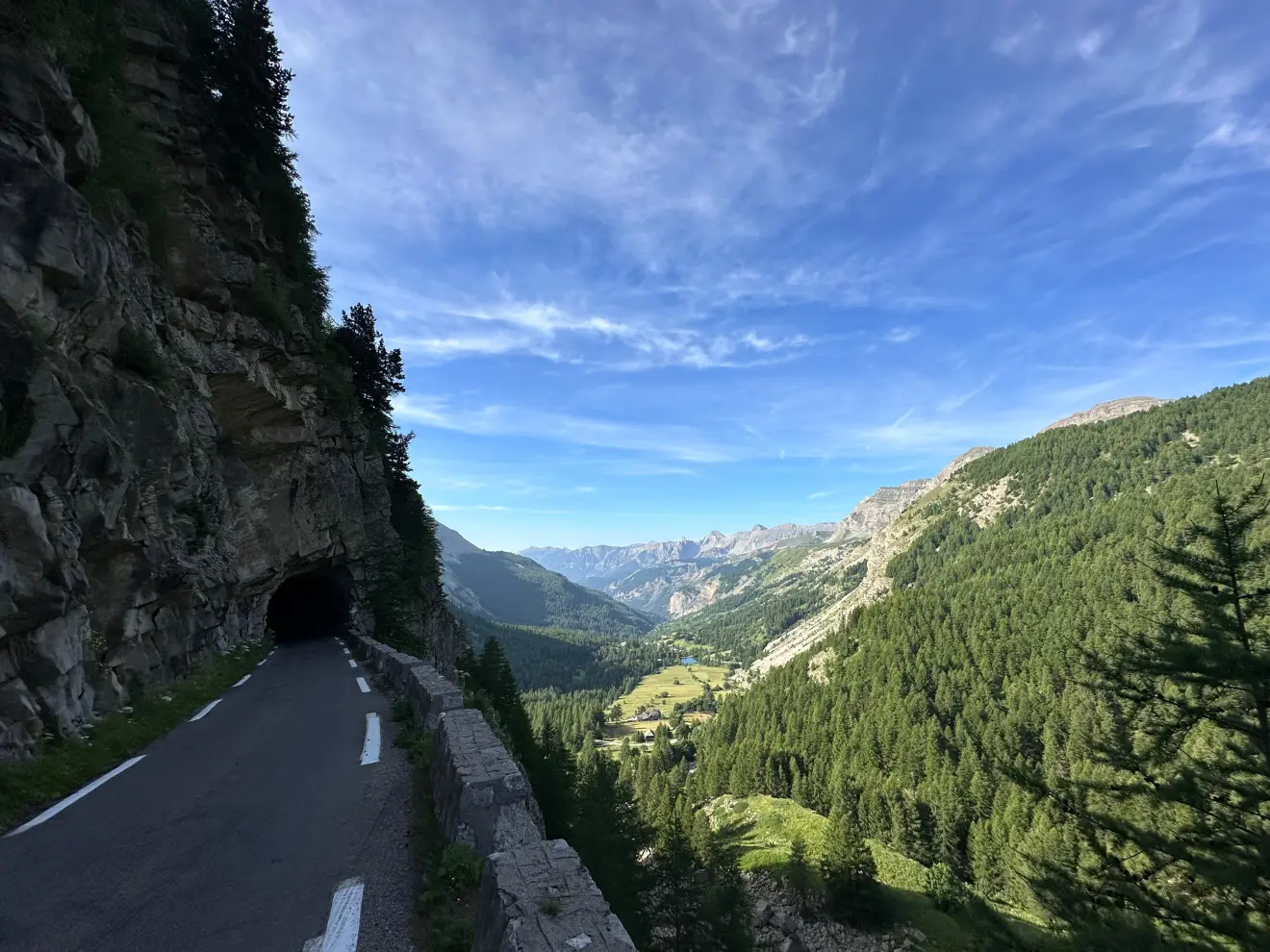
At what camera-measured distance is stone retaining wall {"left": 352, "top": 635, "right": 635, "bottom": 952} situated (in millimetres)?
3629

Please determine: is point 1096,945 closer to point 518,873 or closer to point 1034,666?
point 518,873

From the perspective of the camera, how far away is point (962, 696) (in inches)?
5010

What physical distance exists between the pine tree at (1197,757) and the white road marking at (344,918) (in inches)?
556

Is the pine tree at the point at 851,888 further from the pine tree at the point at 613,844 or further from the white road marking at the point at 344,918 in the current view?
the white road marking at the point at 344,918

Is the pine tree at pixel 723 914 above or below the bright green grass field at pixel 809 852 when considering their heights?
above

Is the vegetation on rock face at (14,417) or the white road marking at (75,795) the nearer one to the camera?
the white road marking at (75,795)

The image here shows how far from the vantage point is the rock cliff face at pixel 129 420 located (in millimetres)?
10016

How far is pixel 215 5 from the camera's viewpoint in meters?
27.6

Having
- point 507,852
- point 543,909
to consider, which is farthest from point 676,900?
point 543,909

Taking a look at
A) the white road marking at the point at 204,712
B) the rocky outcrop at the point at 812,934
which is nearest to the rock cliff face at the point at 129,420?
the white road marking at the point at 204,712

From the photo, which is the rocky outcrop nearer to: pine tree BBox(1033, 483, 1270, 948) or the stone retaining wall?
pine tree BBox(1033, 483, 1270, 948)

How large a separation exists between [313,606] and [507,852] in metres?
46.8

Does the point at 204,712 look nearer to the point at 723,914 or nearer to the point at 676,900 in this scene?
the point at 676,900

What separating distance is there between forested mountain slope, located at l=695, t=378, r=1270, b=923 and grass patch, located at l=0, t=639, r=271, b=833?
65531 millimetres
